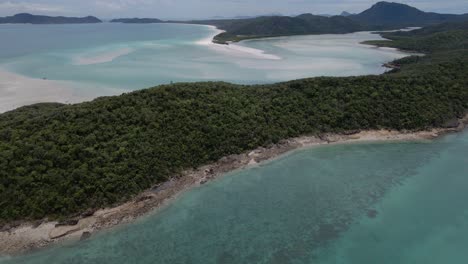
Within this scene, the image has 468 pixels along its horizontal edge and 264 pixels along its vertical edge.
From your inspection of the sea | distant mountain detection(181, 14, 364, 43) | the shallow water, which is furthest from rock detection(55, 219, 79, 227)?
distant mountain detection(181, 14, 364, 43)

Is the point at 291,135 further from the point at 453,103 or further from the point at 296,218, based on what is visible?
the point at 453,103

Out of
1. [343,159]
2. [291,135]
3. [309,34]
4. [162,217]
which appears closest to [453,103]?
[343,159]

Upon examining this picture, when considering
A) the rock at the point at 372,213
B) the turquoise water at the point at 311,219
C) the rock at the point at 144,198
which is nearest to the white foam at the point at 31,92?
the rock at the point at 144,198

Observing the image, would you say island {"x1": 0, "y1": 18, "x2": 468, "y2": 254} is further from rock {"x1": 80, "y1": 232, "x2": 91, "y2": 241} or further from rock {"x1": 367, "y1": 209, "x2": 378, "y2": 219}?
rock {"x1": 367, "y1": 209, "x2": 378, "y2": 219}

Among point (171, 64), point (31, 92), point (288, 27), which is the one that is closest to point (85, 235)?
point (31, 92)

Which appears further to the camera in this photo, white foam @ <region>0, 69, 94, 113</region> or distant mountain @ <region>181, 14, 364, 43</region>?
distant mountain @ <region>181, 14, 364, 43</region>
